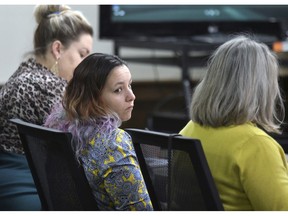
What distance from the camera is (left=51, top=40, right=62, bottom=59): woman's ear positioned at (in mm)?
2957

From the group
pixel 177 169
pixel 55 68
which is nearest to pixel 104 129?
pixel 177 169

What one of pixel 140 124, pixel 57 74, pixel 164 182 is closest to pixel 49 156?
pixel 164 182

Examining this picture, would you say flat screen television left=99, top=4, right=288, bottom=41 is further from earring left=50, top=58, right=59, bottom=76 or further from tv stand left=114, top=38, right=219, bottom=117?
earring left=50, top=58, right=59, bottom=76

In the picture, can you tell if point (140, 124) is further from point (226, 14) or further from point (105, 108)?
point (105, 108)

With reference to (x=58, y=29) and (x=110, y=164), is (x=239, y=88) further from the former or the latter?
(x=58, y=29)

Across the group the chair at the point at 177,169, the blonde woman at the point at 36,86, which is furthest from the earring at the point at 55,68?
the chair at the point at 177,169

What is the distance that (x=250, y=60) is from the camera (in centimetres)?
213

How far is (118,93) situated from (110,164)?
0.27 meters

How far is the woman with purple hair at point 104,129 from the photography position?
2.03m

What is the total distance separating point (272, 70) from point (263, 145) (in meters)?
0.27

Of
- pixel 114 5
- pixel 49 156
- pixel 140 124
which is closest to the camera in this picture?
pixel 49 156

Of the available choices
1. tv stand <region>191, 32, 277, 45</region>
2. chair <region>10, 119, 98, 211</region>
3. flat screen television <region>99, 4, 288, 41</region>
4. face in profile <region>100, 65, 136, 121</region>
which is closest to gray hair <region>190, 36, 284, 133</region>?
face in profile <region>100, 65, 136, 121</region>

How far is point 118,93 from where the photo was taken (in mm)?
2215

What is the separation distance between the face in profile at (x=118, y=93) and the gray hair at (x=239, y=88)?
213 millimetres
